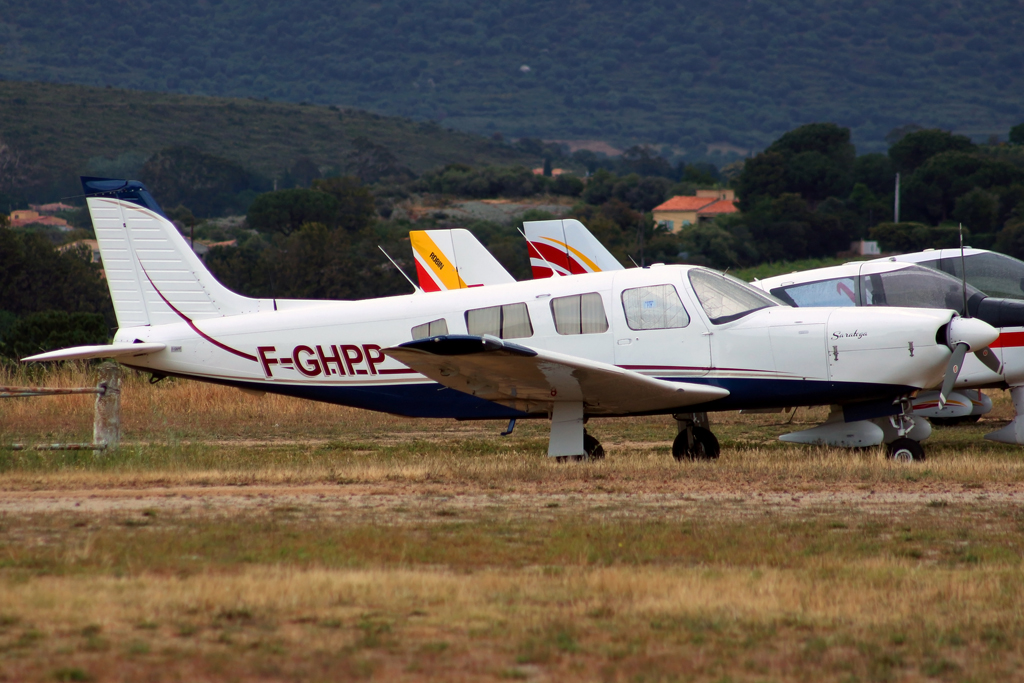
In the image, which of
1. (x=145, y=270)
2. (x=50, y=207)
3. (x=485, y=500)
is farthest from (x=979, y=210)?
(x=50, y=207)

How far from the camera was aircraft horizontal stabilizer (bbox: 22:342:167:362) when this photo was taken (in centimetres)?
1241

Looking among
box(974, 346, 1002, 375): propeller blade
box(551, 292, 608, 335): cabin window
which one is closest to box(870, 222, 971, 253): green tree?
box(974, 346, 1002, 375): propeller blade

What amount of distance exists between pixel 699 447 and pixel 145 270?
6.65 metres

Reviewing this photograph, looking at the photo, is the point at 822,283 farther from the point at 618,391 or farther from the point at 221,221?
the point at 221,221

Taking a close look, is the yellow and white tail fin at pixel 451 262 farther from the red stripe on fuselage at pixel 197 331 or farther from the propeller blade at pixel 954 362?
the propeller blade at pixel 954 362

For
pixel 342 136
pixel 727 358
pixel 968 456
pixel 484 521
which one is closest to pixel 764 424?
pixel 968 456

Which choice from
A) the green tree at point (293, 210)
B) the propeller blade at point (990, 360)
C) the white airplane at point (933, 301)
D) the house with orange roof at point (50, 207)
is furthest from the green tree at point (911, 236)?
the house with orange roof at point (50, 207)

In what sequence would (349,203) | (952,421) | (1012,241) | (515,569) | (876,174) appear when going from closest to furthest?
(515,569)
(952,421)
(1012,241)
(349,203)
(876,174)

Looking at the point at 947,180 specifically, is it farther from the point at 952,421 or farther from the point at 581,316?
the point at 581,316

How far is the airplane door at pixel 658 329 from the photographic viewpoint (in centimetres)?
1193

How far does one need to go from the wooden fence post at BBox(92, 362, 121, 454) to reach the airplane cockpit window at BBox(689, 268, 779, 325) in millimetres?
6316

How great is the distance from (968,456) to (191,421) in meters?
12.4

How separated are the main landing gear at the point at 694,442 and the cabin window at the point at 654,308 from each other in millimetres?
1453

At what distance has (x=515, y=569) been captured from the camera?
6.90 metres
